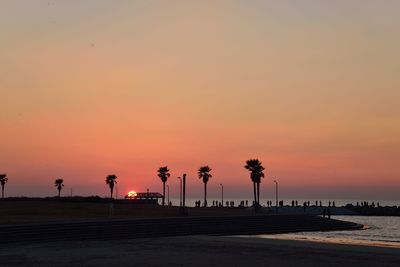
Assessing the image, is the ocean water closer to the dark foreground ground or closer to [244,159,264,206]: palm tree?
the dark foreground ground

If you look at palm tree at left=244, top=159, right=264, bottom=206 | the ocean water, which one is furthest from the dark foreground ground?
palm tree at left=244, top=159, right=264, bottom=206

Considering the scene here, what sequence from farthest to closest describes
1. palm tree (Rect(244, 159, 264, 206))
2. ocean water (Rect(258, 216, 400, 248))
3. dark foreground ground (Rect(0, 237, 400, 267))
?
palm tree (Rect(244, 159, 264, 206)) → ocean water (Rect(258, 216, 400, 248)) → dark foreground ground (Rect(0, 237, 400, 267))

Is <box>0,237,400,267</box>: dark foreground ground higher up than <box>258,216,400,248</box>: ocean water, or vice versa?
<box>0,237,400,267</box>: dark foreground ground

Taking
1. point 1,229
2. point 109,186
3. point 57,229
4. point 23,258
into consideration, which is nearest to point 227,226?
point 57,229

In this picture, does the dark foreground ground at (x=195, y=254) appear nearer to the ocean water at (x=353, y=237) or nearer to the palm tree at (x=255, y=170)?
the ocean water at (x=353, y=237)

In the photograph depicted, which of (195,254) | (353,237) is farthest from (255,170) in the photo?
(195,254)

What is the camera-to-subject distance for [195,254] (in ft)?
72.7

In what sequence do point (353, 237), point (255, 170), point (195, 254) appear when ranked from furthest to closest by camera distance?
1. point (255, 170)
2. point (353, 237)
3. point (195, 254)

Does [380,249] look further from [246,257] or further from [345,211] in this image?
[345,211]

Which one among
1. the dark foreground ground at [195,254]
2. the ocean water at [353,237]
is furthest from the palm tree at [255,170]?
the dark foreground ground at [195,254]

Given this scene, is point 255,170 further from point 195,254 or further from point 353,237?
point 195,254

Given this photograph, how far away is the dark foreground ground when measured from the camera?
19406mm

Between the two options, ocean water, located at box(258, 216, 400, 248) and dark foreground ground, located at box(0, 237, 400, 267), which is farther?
ocean water, located at box(258, 216, 400, 248)

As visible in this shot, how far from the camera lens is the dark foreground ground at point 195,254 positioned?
1941 cm
